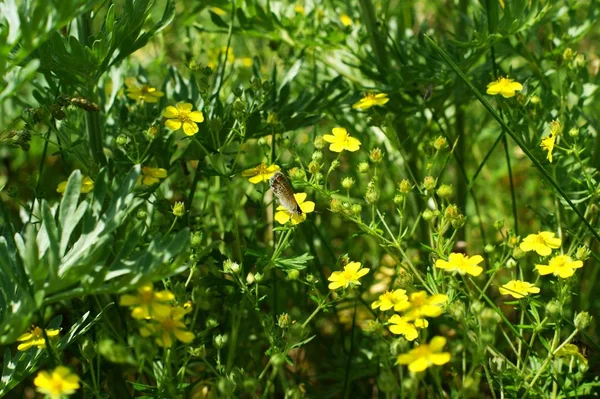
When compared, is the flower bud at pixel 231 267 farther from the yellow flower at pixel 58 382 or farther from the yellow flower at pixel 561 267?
the yellow flower at pixel 561 267

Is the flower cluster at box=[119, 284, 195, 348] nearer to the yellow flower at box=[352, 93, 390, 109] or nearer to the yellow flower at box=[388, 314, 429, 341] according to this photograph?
the yellow flower at box=[388, 314, 429, 341]

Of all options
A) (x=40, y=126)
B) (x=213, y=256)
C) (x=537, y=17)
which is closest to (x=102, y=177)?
(x=213, y=256)

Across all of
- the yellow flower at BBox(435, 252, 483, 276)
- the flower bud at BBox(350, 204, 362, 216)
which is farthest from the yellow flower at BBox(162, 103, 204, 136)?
the yellow flower at BBox(435, 252, 483, 276)

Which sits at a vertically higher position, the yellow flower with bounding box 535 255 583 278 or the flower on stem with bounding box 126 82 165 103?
the flower on stem with bounding box 126 82 165 103

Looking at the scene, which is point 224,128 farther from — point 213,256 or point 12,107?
point 12,107

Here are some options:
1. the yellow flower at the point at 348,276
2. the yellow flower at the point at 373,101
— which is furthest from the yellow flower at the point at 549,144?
the yellow flower at the point at 348,276

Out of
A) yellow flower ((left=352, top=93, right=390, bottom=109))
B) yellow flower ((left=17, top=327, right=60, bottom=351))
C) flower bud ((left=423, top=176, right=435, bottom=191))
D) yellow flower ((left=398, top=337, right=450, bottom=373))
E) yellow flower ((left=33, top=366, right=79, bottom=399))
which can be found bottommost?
yellow flower ((left=17, top=327, right=60, bottom=351))
